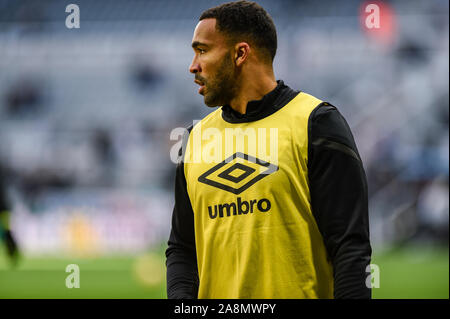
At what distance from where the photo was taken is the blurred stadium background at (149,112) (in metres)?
8.95

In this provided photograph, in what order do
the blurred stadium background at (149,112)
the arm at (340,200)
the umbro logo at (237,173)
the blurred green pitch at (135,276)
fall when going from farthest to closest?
the blurred stadium background at (149,112), the blurred green pitch at (135,276), the umbro logo at (237,173), the arm at (340,200)

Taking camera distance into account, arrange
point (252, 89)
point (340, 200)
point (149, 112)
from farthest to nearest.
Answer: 1. point (149, 112)
2. point (252, 89)
3. point (340, 200)

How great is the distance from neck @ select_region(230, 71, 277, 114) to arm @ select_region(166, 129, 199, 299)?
0.86ft

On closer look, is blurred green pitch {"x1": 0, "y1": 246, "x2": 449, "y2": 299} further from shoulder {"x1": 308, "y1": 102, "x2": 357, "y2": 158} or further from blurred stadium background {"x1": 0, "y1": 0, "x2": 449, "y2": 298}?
shoulder {"x1": 308, "y1": 102, "x2": 357, "y2": 158}

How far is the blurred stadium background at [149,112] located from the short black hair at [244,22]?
677cm

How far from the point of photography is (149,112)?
404 inches

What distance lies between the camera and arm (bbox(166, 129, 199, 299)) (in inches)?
68.1

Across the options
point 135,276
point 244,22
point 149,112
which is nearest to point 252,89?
point 244,22

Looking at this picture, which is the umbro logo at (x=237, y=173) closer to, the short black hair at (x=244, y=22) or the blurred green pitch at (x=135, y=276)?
the short black hair at (x=244, y=22)

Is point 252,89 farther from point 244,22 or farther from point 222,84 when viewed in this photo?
point 244,22

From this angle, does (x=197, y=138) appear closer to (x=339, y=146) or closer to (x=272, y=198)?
(x=272, y=198)

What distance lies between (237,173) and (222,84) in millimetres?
283

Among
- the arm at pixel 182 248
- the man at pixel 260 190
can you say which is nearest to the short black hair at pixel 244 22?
the man at pixel 260 190
